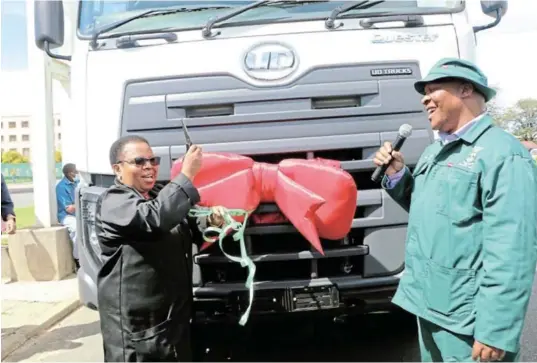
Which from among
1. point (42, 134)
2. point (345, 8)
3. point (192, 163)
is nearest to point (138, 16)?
point (345, 8)

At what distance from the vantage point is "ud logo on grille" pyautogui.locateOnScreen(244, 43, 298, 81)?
330 cm

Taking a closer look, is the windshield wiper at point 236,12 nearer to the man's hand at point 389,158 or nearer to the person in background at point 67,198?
the man's hand at point 389,158

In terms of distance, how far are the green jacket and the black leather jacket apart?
3.38 feet

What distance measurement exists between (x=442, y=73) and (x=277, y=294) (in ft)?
4.90

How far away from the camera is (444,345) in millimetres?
2287

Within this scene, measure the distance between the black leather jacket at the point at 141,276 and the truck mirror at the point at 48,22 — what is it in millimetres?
1660

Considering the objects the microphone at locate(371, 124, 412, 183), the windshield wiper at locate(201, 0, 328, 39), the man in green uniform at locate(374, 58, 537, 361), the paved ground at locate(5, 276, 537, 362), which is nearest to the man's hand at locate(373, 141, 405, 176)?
the microphone at locate(371, 124, 412, 183)

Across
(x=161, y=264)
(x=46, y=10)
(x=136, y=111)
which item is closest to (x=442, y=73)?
(x=161, y=264)

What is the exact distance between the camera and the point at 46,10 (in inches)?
151

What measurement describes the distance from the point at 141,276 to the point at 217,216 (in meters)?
0.51

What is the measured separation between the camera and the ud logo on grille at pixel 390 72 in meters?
3.32

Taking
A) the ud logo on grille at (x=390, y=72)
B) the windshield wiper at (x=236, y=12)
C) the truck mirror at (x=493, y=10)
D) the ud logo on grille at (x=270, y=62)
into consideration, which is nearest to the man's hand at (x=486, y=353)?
the ud logo on grille at (x=390, y=72)

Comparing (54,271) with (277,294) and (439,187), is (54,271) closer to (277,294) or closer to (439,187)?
(277,294)

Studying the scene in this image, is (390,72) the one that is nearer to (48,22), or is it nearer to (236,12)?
(236,12)
